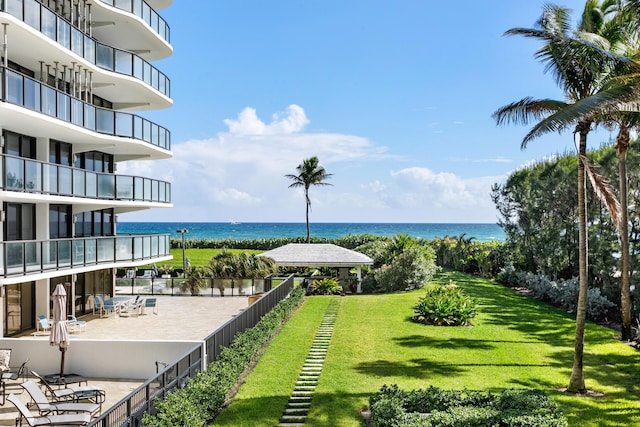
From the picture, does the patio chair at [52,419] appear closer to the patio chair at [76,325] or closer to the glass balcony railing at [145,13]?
the patio chair at [76,325]

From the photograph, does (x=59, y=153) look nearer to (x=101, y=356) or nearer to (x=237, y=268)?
(x=101, y=356)

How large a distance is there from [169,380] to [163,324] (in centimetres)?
1026

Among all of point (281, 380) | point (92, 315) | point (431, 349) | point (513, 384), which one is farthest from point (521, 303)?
point (92, 315)

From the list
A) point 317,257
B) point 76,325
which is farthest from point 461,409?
point 317,257

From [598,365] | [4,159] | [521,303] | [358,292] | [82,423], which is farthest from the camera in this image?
[358,292]

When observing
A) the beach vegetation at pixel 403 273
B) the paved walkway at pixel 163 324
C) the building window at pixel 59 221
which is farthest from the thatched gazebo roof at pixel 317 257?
the building window at pixel 59 221

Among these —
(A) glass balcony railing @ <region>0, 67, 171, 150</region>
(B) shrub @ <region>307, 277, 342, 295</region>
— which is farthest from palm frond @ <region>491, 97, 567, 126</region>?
(B) shrub @ <region>307, 277, 342, 295</region>

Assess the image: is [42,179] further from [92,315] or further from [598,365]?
[598,365]

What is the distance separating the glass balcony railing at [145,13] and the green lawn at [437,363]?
14.7 metres

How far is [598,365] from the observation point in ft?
58.4

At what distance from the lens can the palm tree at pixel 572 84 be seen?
14212 millimetres

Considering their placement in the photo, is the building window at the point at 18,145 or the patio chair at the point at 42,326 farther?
the patio chair at the point at 42,326

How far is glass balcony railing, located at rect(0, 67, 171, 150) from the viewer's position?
54.7 feet

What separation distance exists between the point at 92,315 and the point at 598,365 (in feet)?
64.3
